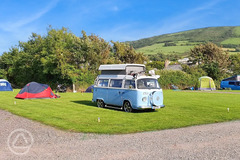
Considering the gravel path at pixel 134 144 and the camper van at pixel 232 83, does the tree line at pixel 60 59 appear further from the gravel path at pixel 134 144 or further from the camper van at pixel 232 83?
the gravel path at pixel 134 144

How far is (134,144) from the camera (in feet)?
26.1

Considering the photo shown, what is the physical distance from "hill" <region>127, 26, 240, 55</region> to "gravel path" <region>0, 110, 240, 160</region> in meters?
113

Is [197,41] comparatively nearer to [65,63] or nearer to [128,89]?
[65,63]

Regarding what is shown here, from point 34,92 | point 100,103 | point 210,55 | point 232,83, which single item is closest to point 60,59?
point 34,92

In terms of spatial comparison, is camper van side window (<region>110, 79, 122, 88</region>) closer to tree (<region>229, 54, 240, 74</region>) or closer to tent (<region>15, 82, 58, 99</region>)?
tent (<region>15, 82, 58, 99</region>)

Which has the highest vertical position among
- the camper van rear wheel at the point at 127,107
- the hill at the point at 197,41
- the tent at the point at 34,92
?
the hill at the point at 197,41

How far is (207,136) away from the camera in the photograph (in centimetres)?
903

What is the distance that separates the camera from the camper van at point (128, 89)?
14.8 meters

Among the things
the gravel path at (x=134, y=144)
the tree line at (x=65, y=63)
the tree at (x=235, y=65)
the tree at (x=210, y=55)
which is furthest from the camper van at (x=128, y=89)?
the tree at (x=235, y=65)

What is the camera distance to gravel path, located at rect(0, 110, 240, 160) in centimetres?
680

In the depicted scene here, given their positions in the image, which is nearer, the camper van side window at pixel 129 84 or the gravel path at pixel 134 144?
the gravel path at pixel 134 144
